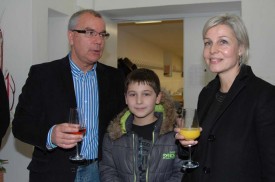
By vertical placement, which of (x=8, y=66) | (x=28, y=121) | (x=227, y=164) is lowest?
(x=227, y=164)

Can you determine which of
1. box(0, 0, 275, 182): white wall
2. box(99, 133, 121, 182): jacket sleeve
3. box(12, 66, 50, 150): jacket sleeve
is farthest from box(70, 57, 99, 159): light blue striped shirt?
box(0, 0, 275, 182): white wall

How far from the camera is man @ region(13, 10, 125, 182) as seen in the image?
221 centimetres

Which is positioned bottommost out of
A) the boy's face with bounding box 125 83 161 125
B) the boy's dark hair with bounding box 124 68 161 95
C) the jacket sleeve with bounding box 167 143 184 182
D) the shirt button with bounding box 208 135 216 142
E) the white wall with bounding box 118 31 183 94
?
the jacket sleeve with bounding box 167 143 184 182

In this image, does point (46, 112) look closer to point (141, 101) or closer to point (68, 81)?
point (68, 81)

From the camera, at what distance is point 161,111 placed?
2295 millimetres

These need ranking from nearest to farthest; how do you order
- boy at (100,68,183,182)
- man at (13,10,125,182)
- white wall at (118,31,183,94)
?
boy at (100,68,183,182) < man at (13,10,125,182) < white wall at (118,31,183,94)

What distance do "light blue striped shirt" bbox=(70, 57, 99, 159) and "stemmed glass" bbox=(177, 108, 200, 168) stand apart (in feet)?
2.12

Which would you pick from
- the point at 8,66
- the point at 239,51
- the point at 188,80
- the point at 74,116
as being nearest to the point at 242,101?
the point at 239,51

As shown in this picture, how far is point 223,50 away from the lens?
1856mm

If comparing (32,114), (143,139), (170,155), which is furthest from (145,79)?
(32,114)

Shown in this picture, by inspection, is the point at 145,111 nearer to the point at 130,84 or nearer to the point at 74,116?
the point at 130,84

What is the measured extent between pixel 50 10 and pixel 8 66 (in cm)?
83

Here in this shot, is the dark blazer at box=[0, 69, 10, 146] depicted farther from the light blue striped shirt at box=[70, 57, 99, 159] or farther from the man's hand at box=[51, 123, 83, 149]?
the man's hand at box=[51, 123, 83, 149]

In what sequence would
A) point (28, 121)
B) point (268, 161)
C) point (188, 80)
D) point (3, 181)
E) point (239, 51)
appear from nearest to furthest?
1. point (268, 161)
2. point (239, 51)
3. point (28, 121)
4. point (3, 181)
5. point (188, 80)
